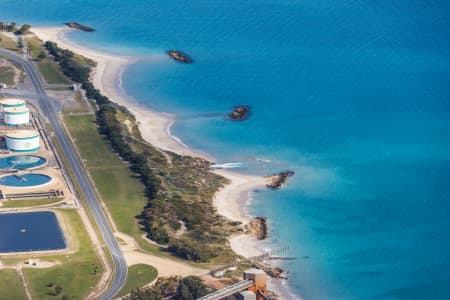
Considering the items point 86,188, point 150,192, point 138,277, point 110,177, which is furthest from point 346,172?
point 138,277

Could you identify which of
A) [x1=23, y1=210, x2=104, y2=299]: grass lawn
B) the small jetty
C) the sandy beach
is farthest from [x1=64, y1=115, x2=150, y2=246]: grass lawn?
the small jetty

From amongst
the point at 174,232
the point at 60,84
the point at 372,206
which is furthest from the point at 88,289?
the point at 60,84

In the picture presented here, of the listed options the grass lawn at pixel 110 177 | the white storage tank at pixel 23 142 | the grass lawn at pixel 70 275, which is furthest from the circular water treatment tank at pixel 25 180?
the grass lawn at pixel 70 275

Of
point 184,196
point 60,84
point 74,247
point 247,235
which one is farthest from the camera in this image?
point 60,84

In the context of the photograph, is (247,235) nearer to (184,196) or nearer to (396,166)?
(184,196)

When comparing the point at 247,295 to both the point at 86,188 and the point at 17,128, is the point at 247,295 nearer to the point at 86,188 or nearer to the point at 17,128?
the point at 86,188

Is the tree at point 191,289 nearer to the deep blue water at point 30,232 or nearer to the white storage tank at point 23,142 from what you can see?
the deep blue water at point 30,232

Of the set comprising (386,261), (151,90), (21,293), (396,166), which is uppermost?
(151,90)
